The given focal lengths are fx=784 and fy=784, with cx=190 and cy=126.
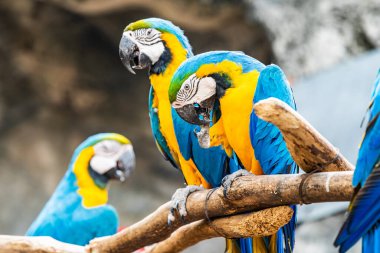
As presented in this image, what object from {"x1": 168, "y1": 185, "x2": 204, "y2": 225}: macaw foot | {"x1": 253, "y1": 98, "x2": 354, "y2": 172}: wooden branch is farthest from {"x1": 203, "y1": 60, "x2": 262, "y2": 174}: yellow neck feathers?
{"x1": 253, "y1": 98, "x2": 354, "y2": 172}: wooden branch

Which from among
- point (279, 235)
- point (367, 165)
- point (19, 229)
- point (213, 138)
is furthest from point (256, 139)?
point (19, 229)

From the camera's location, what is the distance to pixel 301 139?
1.83 metres

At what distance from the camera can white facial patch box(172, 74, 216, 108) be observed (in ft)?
7.00

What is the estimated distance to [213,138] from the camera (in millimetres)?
2271

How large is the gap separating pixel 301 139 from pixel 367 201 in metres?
0.24

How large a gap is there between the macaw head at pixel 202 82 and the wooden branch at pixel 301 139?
0.37 m

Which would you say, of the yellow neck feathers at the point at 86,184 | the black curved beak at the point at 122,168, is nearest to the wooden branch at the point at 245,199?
the yellow neck feathers at the point at 86,184

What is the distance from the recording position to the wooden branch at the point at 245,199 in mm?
1817

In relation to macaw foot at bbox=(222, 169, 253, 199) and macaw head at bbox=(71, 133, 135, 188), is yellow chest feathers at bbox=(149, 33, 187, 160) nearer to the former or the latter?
macaw foot at bbox=(222, 169, 253, 199)

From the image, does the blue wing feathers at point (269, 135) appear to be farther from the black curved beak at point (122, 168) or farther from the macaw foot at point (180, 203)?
the black curved beak at point (122, 168)

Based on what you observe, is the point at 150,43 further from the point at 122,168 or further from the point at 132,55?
the point at 122,168

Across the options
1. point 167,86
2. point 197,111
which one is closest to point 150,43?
point 167,86

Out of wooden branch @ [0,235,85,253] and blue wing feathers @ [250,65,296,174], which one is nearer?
blue wing feathers @ [250,65,296,174]

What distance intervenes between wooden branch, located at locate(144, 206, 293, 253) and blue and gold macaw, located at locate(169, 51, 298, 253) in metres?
0.15
